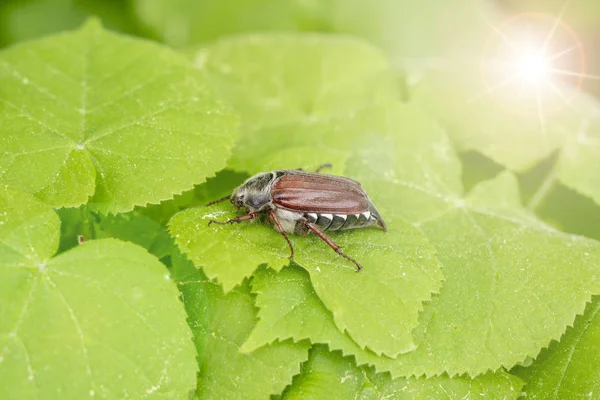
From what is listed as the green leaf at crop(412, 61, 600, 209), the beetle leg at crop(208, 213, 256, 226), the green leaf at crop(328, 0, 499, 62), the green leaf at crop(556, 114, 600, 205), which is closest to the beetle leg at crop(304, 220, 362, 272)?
the beetle leg at crop(208, 213, 256, 226)

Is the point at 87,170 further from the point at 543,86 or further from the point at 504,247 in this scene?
the point at 543,86

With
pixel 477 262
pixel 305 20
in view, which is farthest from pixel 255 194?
pixel 305 20

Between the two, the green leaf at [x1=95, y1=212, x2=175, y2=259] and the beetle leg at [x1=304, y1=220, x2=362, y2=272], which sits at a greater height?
the beetle leg at [x1=304, y1=220, x2=362, y2=272]

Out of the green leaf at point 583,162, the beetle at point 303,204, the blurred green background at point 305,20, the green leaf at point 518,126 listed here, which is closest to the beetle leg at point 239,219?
the beetle at point 303,204

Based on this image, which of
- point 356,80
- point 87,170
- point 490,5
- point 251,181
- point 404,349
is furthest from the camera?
point 490,5

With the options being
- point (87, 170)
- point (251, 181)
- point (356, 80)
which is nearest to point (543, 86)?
point (356, 80)

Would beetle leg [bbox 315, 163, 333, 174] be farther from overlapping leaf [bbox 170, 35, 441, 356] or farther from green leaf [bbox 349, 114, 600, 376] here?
green leaf [bbox 349, 114, 600, 376]
